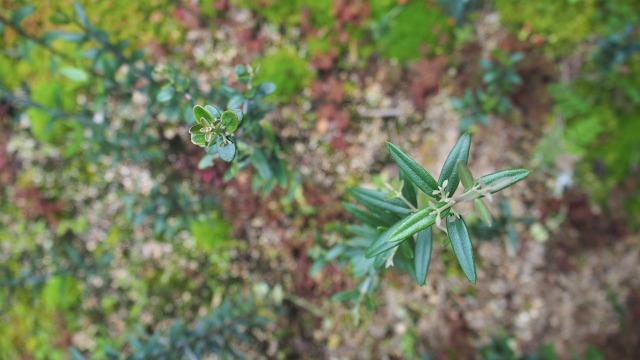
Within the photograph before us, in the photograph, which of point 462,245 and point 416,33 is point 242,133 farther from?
point 416,33

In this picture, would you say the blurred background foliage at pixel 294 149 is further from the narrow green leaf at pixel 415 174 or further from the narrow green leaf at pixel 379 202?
the narrow green leaf at pixel 415 174

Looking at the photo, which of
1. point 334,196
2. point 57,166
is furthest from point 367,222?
point 57,166

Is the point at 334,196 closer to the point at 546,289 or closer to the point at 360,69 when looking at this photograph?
the point at 360,69

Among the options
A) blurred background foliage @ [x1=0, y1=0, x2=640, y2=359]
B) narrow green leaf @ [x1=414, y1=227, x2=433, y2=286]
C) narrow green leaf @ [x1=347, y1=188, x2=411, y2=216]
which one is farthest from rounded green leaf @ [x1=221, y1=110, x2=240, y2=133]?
blurred background foliage @ [x1=0, y1=0, x2=640, y2=359]

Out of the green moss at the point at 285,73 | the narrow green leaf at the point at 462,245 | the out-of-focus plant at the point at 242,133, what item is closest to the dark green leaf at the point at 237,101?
the out-of-focus plant at the point at 242,133

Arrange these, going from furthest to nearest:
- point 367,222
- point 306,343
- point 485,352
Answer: point 306,343 → point 485,352 → point 367,222

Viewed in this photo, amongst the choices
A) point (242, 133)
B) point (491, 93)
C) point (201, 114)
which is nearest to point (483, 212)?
point (201, 114)

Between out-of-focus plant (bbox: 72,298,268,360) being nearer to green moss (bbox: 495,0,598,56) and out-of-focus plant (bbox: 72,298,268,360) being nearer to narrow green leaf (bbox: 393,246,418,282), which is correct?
narrow green leaf (bbox: 393,246,418,282)
